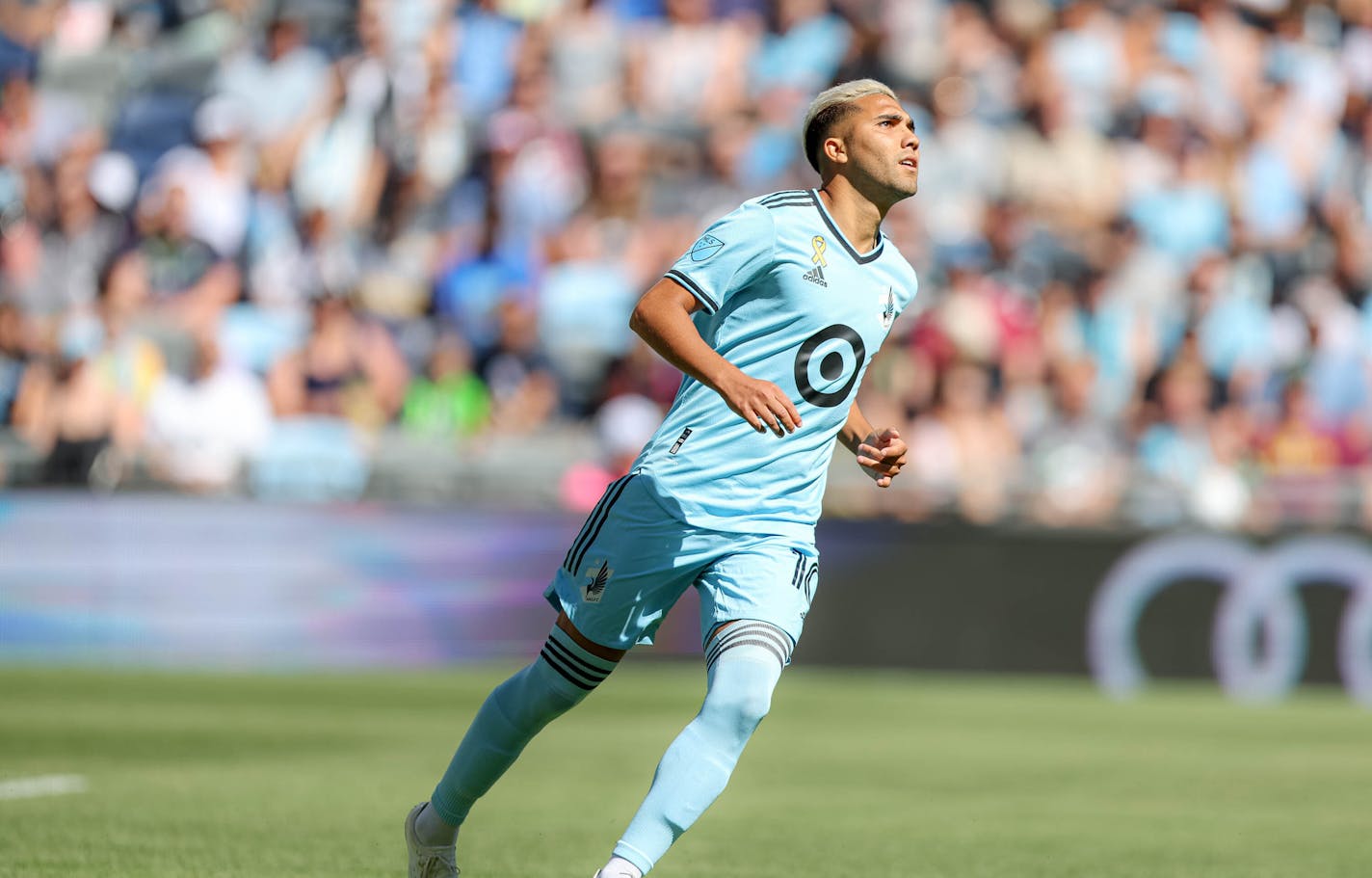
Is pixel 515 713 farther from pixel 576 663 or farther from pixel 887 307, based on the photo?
pixel 887 307

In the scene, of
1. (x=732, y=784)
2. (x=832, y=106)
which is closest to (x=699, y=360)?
(x=832, y=106)

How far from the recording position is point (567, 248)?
1775cm

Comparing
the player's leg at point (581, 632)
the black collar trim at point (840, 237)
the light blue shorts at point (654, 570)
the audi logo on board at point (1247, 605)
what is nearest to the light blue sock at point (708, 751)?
the light blue shorts at point (654, 570)

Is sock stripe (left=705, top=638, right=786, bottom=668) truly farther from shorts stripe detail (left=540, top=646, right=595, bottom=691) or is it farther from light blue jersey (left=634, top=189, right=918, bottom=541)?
shorts stripe detail (left=540, top=646, right=595, bottom=691)

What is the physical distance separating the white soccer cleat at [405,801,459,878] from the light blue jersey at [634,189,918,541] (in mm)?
1300

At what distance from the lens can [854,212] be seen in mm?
6008

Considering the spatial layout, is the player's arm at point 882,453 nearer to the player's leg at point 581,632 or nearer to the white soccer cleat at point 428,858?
the player's leg at point 581,632

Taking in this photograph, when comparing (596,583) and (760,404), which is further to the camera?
(596,583)

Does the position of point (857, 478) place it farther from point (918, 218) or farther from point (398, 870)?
point (398, 870)

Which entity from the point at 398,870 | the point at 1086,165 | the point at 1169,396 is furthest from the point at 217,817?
the point at 1086,165

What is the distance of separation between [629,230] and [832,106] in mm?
11925

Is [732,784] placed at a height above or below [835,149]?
below

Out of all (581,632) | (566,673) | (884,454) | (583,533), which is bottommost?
(566,673)

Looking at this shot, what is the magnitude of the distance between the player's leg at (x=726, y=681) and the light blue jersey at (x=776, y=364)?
0.14 meters
